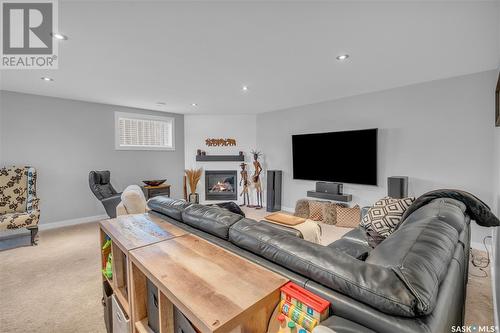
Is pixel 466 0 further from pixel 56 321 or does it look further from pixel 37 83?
pixel 37 83

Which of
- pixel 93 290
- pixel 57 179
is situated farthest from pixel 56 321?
pixel 57 179

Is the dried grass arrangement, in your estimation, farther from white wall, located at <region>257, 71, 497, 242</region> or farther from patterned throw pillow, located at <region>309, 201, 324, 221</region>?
white wall, located at <region>257, 71, 497, 242</region>

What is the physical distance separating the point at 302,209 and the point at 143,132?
4107 millimetres

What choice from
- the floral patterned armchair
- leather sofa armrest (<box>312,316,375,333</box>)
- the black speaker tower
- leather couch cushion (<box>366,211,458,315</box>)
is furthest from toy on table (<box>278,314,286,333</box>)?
the black speaker tower

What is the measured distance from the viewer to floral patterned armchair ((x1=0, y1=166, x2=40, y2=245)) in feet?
10.8

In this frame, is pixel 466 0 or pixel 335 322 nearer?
pixel 335 322

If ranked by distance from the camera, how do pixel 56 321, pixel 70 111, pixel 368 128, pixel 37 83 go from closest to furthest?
pixel 56 321, pixel 37 83, pixel 368 128, pixel 70 111

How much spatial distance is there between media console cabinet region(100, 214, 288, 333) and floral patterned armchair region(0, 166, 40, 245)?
117 inches

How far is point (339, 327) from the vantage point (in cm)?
68

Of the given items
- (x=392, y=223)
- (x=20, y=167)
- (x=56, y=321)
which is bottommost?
(x=56, y=321)

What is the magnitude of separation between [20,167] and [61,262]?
205 centimetres

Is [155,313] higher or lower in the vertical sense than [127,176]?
lower

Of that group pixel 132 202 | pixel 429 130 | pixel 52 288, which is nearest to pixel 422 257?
pixel 132 202

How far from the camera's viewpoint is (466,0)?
→ 1609 millimetres
